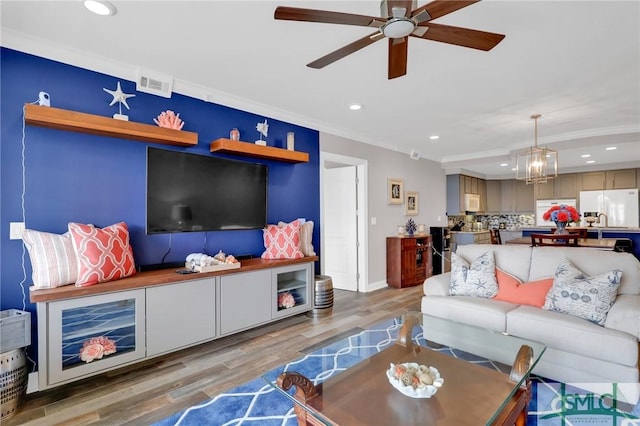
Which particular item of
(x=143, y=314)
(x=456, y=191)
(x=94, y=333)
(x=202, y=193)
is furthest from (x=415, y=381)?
(x=456, y=191)

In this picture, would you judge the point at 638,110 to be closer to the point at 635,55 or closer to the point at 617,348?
the point at 635,55

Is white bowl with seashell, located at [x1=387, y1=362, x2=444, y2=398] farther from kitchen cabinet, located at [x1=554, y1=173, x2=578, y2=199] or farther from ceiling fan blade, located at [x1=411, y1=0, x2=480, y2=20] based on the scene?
kitchen cabinet, located at [x1=554, y1=173, x2=578, y2=199]

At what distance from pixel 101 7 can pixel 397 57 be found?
6.18ft

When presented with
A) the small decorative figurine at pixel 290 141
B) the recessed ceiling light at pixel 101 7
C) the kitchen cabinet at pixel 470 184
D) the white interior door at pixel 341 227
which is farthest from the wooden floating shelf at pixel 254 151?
the kitchen cabinet at pixel 470 184

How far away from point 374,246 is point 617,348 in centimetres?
350

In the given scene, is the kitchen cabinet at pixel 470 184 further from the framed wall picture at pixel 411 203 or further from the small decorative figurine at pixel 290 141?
the small decorative figurine at pixel 290 141

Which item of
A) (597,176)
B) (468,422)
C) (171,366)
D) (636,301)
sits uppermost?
(597,176)

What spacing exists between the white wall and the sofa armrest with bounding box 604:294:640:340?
10.8 ft

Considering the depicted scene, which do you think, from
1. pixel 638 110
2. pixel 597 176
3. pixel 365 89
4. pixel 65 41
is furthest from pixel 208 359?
pixel 597 176

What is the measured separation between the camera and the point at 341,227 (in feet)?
18.2

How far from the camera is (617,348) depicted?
207 cm

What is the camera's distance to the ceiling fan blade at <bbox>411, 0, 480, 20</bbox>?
1.49 meters

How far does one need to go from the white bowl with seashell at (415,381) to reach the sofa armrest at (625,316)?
1.47 metres

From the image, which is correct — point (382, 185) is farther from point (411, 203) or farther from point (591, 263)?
point (591, 263)
